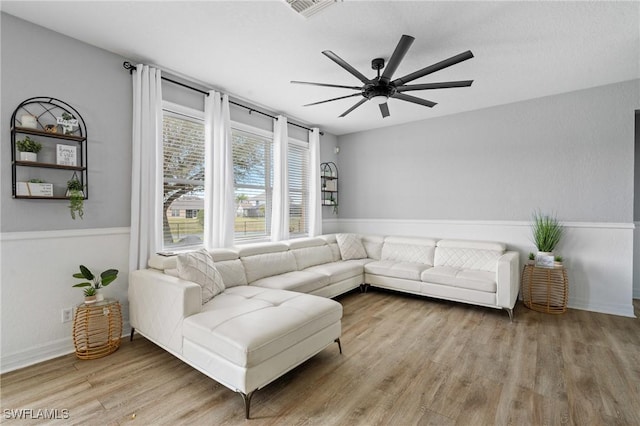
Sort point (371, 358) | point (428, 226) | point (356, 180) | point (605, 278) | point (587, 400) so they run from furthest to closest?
1. point (356, 180)
2. point (428, 226)
3. point (605, 278)
4. point (371, 358)
5. point (587, 400)

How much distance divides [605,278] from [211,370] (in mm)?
4695

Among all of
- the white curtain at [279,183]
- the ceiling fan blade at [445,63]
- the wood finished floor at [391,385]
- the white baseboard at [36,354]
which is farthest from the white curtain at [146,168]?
the ceiling fan blade at [445,63]

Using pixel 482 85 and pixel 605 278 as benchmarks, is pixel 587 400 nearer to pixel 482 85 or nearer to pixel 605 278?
pixel 605 278

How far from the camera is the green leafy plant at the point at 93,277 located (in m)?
2.53

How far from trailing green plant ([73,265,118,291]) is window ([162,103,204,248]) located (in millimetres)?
748

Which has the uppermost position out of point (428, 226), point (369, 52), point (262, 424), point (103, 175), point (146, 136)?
point (369, 52)

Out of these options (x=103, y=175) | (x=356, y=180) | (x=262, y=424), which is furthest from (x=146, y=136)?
(x=356, y=180)

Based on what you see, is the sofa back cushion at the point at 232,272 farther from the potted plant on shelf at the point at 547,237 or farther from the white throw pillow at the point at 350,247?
the potted plant on shelf at the point at 547,237

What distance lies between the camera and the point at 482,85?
144 inches

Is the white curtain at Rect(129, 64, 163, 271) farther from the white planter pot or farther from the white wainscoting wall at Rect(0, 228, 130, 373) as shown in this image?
the white planter pot

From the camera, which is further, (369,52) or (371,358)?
(369,52)

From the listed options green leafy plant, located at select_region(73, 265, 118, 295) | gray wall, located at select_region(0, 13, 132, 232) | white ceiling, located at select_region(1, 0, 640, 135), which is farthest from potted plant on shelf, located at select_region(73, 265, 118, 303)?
white ceiling, located at select_region(1, 0, 640, 135)

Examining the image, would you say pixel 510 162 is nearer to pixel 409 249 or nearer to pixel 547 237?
pixel 547 237

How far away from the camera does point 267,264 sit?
372cm
